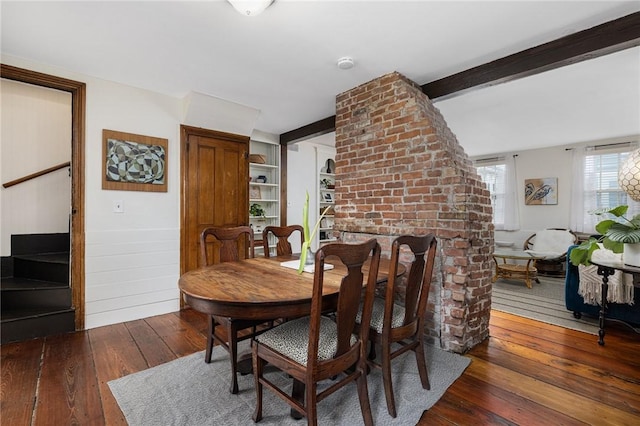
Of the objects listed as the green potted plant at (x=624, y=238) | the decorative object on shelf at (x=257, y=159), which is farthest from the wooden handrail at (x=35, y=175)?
the green potted plant at (x=624, y=238)

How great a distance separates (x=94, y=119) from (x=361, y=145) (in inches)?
102

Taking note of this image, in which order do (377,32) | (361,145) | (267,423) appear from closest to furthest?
(267,423) → (377,32) → (361,145)

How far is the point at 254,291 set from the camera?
147cm

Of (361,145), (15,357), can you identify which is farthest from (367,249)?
(15,357)

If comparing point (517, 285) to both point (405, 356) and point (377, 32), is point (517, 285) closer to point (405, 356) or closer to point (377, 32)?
point (405, 356)

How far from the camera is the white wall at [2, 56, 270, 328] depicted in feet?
9.19

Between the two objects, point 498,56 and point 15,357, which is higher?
point 498,56

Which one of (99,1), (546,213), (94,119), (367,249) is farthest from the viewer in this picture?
(546,213)

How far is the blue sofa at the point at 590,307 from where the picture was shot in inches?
105

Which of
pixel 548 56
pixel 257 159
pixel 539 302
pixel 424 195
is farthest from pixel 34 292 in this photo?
pixel 539 302

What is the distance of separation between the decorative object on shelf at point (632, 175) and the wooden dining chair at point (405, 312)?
2.41 m

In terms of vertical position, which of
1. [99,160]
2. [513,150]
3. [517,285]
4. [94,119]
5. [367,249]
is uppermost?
[513,150]

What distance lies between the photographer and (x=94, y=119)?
2.82 m

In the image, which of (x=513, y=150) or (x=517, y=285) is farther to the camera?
(x=513, y=150)
